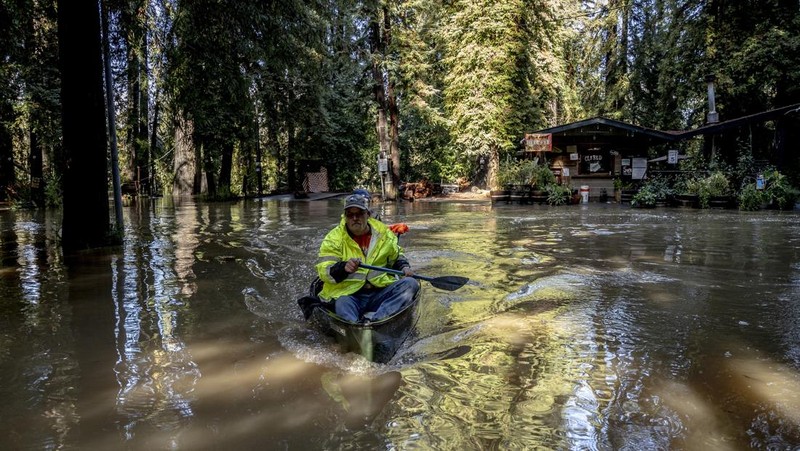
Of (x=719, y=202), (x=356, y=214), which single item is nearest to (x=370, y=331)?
(x=356, y=214)

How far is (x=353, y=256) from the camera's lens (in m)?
5.79

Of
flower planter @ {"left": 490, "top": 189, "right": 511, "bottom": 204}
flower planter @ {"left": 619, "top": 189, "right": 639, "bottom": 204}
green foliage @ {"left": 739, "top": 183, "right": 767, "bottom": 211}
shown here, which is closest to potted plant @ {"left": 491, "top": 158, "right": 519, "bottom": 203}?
flower planter @ {"left": 490, "top": 189, "right": 511, "bottom": 204}

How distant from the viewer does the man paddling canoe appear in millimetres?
5426

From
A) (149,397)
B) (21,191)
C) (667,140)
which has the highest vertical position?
(667,140)

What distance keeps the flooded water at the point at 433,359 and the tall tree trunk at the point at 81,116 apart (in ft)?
3.59

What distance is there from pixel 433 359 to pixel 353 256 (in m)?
1.39

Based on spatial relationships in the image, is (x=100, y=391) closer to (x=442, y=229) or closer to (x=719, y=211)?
(x=442, y=229)

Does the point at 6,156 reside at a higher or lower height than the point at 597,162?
higher

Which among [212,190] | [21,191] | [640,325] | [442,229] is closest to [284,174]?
[212,190]

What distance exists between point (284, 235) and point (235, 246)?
213cm

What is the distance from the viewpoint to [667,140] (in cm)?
2588

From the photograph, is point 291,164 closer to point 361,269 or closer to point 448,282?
point 448,282

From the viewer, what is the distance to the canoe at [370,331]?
473 cm

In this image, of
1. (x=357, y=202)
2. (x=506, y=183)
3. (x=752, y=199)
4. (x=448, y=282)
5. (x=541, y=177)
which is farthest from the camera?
(x=506, y=183)
